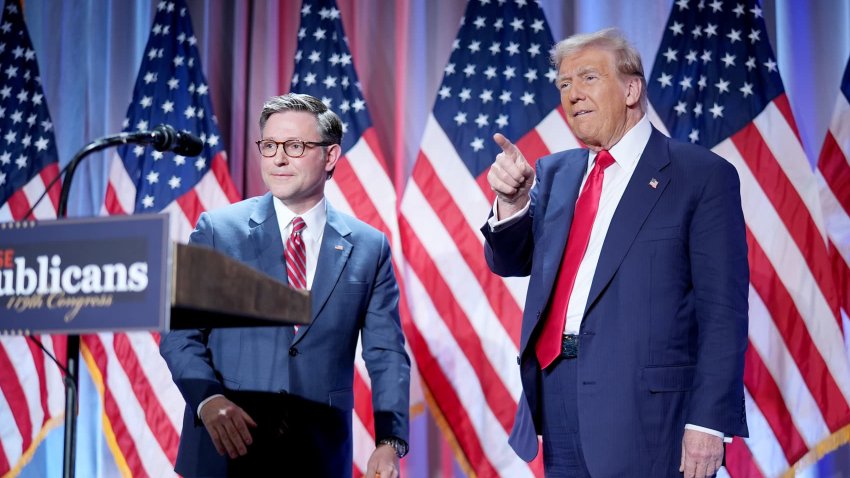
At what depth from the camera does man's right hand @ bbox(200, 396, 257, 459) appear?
1.90m

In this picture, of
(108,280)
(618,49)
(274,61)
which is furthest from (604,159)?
Result: (274,61)

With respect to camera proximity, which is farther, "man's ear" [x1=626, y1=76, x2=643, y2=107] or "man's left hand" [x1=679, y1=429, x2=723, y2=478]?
"man's ear" [x1=626, y1=76, x2=643, y2=107]

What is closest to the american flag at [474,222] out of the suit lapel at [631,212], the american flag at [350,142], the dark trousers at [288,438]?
the american flag at [350,142]

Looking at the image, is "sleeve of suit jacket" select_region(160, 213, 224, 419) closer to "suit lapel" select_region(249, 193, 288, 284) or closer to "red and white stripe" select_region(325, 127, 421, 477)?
"suit lapel" select_region(249, 193, 288, 284)

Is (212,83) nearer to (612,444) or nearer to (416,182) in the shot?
(416,182)

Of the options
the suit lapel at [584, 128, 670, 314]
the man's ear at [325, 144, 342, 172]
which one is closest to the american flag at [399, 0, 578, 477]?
the man's ear at [325, 144, 342, 172]

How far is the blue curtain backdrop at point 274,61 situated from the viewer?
354cm

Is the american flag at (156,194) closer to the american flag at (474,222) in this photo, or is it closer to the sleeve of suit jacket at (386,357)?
the american flag at (474,222)

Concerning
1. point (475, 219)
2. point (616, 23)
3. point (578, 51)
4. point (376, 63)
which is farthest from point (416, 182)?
point (578, 51)

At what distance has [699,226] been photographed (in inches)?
77.8

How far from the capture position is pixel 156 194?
3721mm

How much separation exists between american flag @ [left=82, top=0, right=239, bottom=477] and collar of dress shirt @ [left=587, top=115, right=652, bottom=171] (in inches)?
79.2

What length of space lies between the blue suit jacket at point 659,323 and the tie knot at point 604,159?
0.09 metres

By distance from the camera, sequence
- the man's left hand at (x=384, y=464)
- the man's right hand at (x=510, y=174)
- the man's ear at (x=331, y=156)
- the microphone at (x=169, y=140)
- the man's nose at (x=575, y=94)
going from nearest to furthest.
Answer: the microphone at (x=169, y=140)
the man's right hand at (x=510, y=174)
the man's left hand at (x=384, y=464)
the man's nose at (x=575, y=94)
the man's ear at (x=331, y=156)
